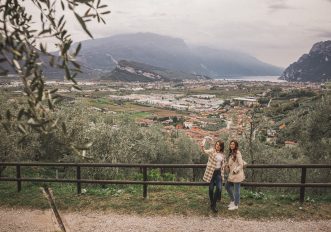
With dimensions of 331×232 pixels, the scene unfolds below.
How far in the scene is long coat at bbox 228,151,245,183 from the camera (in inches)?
403

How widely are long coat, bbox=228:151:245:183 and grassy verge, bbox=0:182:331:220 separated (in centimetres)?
99

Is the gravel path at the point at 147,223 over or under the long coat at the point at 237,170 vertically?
under

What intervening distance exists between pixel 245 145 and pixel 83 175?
17.5 meters

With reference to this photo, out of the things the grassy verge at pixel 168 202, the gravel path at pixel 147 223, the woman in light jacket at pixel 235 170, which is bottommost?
the gravel path at pixel 147 223

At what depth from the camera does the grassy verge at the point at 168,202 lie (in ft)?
34.2

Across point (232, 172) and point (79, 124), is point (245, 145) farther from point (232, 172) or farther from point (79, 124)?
point (232, 172)

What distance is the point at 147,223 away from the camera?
9953 millimetres

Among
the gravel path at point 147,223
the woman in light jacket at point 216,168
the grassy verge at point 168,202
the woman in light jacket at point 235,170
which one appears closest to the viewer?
the gravel path at point 147,223

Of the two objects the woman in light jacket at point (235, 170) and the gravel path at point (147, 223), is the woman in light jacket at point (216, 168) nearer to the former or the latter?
the woman in light jacket at point (235, 170)

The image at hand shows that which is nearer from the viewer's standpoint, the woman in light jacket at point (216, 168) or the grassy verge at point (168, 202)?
the woman in light jacket at point (216, 168)

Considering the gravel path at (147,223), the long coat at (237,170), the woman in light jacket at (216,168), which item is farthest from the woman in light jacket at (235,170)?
the gravel path at (147,223)

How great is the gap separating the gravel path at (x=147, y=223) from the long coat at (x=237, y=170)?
114 centimetres

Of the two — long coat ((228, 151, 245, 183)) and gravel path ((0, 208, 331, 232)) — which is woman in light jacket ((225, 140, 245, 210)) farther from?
gravel path ((0, 208, 331, 232))

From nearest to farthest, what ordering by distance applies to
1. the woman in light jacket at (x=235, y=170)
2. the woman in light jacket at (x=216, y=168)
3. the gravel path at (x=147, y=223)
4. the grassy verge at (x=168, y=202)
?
the gravel path at (x=147, y=223)
the woman in light jacket at (x=216, y=168)
the woman in light jacket at (x=235, y=170)
the grassy verge at (x=168, y=202)
